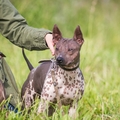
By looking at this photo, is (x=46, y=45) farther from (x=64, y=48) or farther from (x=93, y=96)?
(x=93, y=96)

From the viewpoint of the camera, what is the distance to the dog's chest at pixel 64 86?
3545mm

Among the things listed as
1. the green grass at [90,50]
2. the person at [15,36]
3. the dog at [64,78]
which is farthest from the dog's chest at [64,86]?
the person at [15,36]

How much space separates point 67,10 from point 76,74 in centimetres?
630

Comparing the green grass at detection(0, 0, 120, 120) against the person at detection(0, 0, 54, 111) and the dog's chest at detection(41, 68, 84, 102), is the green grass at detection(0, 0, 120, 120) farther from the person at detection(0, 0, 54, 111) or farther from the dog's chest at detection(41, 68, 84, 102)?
the person at detection(0, 0, 54, 111)

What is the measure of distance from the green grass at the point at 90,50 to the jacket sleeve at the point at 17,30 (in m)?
0.50

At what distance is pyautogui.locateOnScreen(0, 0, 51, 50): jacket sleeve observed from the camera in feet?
11.9

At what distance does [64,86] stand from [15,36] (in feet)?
1.85

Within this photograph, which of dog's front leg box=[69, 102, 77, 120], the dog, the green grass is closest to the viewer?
the dog

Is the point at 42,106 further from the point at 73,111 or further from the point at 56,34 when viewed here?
the point at 56,34

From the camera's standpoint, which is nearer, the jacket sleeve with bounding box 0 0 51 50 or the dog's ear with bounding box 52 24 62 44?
the dog's ear with bounding box 52 24 62 44

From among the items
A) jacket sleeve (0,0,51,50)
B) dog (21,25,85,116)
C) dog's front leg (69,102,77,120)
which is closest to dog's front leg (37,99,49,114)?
dog (21,25,85,116)

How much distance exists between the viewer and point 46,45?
357 cm

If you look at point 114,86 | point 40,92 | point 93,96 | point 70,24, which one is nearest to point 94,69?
point 114,86

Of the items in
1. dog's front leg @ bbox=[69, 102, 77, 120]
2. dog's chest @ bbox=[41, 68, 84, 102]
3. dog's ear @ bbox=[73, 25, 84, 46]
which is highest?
dog's ear @ bbox=[73, 25, 84, 46]
